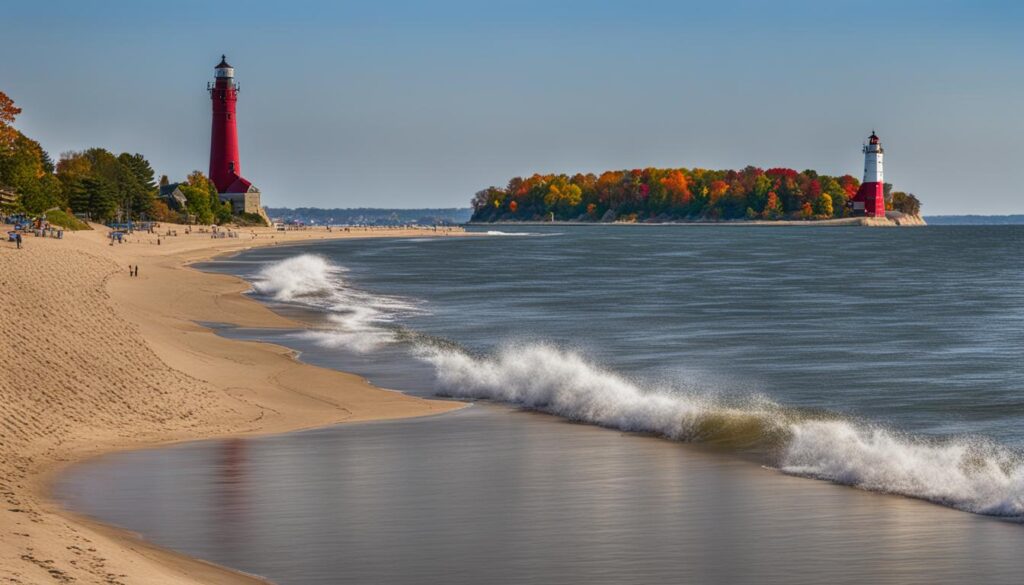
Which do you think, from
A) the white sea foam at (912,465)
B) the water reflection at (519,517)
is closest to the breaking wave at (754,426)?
A: the white sea foam at (912,465)

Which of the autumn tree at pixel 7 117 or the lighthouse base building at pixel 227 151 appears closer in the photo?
the autumn tree at pixel 7 117

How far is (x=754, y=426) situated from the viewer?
2153cm

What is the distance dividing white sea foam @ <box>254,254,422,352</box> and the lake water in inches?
13.7

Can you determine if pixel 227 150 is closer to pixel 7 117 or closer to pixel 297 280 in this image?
pixel 7 117

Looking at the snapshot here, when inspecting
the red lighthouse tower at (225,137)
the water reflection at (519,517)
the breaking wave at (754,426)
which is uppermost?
the red lighthouse tower at (225,137)

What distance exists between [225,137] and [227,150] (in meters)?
3.37

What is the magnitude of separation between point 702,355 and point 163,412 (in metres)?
16.3

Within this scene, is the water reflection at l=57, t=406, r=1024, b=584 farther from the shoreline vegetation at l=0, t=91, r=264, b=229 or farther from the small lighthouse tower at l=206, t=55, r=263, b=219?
the small lighthouse tower at l=206, t=55, r=263, b=219

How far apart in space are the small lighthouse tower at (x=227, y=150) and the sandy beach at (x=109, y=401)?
114 metres

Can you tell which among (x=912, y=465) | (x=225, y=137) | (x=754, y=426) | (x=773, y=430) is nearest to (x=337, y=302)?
(x=754, y=426)

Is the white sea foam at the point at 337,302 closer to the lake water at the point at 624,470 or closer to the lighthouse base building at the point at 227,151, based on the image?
the lake water at the point at 624,470

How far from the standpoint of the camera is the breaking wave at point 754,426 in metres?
16.9

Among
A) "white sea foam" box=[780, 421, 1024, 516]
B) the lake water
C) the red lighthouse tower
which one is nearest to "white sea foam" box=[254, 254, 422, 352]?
the lake water

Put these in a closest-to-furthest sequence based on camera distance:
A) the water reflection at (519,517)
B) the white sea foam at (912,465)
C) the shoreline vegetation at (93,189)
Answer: the water reflection at (519,517) < the white sea foam at (912,465) < the shoreline vegetation at (93,189)
